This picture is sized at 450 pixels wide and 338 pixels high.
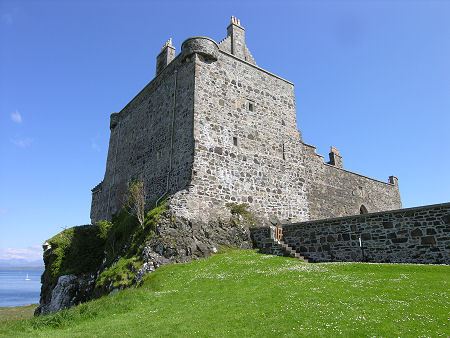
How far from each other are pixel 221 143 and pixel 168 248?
729 centimetres

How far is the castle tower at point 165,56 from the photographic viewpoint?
2566 centimetres

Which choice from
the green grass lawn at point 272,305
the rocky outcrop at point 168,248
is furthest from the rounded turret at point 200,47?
the green grass lawn at point 272,305

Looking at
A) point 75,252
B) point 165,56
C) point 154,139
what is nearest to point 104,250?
point 75,252

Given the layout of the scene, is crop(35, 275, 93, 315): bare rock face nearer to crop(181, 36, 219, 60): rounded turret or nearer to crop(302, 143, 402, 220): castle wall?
crop(181, 36, 219, 60): rounded turret

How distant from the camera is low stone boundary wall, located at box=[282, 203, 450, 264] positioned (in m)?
12.7

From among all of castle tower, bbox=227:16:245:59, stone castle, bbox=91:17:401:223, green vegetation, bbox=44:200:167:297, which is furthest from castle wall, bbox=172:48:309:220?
green vegetation, bbox=44:200:167:297

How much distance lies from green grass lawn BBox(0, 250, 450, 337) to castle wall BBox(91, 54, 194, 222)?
7.75m

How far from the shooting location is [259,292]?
10133 millimetres

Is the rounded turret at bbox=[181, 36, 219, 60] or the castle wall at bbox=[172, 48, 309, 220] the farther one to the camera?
the rounded turret at bbox=[181, 36, 219, 60]

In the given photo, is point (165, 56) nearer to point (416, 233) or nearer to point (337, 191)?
point (337, 191)

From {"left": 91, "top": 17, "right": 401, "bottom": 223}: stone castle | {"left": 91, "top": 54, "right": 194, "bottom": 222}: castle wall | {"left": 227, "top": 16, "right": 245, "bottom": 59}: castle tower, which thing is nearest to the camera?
{"left": 91, "top": 17, "right": 401, "bottom": 223}: stone castle

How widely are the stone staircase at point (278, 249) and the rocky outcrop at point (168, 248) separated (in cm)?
141

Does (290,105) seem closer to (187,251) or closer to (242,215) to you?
(242,215)

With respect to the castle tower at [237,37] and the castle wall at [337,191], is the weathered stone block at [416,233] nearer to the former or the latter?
the castle wall at [337,191]
